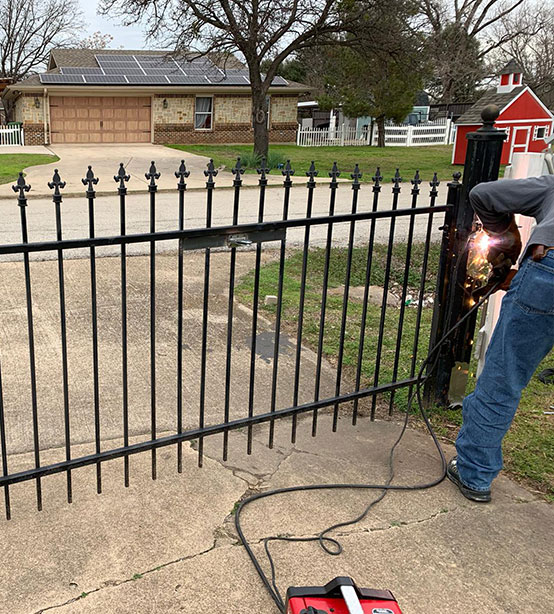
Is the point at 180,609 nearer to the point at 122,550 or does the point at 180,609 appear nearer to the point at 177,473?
the point at 122,550

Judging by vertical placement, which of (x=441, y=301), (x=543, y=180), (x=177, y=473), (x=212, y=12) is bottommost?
(x=177, y=473)

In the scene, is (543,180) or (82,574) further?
(543,180)

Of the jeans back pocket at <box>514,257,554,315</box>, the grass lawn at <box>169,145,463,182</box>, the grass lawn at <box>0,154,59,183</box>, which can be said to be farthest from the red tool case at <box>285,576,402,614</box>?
the grass lawn at <box>169,145,463,182</box>

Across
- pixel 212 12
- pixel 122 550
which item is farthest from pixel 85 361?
pixel 212 12

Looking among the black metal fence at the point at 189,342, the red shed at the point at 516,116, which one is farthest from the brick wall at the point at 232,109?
the black metal fence at the point at 189,342

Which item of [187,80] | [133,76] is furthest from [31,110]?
[187,80]

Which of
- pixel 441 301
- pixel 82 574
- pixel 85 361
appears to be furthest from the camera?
pixel 85 361

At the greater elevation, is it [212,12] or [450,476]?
[212,12]

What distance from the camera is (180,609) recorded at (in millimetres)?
2273

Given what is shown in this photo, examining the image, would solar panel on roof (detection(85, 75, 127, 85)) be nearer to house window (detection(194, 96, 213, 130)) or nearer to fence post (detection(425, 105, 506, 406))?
house window (detection(194, 96, 213, 130))

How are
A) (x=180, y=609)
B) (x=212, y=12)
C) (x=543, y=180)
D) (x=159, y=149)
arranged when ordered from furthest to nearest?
1. (x=159, y=149)
2. (x=212, y=12)
3. (x=543, y=180)
4. (x=180, y=609)

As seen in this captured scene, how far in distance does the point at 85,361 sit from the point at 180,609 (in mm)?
2545

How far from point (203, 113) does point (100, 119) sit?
5.05 metres

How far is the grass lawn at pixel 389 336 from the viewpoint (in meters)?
3.49
